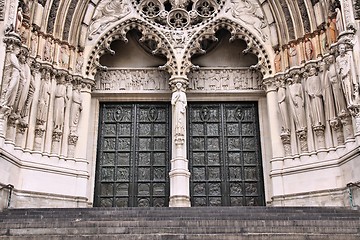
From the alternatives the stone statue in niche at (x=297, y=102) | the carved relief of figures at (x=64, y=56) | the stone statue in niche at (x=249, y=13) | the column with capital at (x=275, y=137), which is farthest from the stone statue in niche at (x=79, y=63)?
the stone statue in niche at (x=297, y=102)

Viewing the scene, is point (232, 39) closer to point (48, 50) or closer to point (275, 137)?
point (275, 137)

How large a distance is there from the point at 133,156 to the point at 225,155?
2.61m

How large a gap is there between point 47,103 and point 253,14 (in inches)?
251

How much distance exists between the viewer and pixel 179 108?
1191 cm

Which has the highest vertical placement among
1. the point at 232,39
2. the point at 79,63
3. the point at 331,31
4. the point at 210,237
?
the point at 232,39

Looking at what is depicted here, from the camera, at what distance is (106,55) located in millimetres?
13242

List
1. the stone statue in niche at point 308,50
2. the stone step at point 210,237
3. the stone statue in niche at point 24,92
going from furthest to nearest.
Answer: the stone statue in niche at point 308,50, the stone statue in niche at point 24,92, the stone step at point 210,237

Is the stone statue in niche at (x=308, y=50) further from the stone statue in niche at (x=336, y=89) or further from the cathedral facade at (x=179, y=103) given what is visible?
the stone statue in niche at (x=336, y=89)

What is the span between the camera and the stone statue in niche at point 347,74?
9.66 meters

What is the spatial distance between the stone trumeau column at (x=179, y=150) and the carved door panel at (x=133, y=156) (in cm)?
80

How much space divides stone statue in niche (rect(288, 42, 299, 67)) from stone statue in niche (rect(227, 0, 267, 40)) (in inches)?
38.1

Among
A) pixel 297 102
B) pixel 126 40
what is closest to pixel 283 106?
pixel 297 102

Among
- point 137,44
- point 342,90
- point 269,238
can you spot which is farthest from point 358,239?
point 137,44

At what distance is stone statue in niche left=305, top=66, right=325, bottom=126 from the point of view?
1078cm
